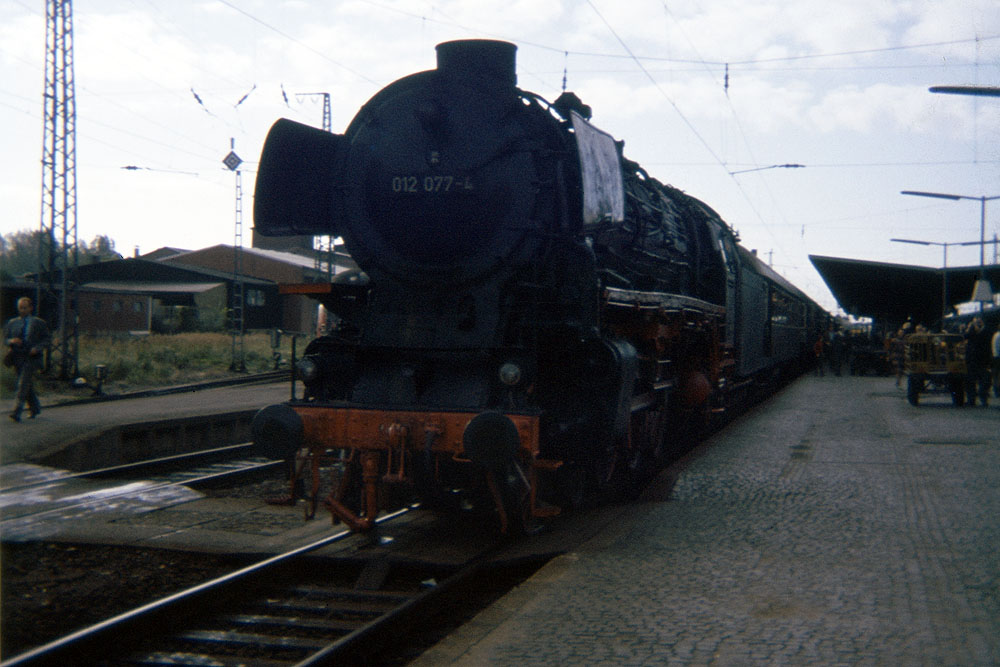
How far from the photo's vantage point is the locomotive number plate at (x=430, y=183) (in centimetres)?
655

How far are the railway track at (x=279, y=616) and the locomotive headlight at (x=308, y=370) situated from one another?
1.26 metres

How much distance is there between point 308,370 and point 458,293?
1.24m

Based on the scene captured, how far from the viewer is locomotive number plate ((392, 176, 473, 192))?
655cm

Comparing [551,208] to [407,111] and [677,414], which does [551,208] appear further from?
[677,414]

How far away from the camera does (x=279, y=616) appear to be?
16.8ft

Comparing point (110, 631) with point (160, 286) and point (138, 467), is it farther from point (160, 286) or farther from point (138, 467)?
point (160, 286)

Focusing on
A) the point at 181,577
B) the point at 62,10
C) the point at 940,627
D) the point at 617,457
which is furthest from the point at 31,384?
the point at 940,627

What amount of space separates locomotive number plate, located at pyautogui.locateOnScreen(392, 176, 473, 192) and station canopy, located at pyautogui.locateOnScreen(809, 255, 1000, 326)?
20803 millimetres

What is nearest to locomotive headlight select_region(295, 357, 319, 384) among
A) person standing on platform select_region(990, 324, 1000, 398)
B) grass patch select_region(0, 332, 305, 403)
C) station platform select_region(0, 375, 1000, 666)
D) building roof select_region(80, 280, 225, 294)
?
station platform select_region(0, 375, 1000, 666)

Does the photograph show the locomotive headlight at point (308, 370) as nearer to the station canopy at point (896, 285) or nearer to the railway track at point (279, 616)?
the railway track at point (279, 616)

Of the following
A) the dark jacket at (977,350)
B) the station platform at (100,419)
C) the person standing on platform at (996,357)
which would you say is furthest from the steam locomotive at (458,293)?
the person standing on platform at (996,357)

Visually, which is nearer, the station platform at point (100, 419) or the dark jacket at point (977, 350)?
the station platform at point (100, 419)

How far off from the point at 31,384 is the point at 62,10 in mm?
6403

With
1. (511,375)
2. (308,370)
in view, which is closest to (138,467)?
(308,370)
